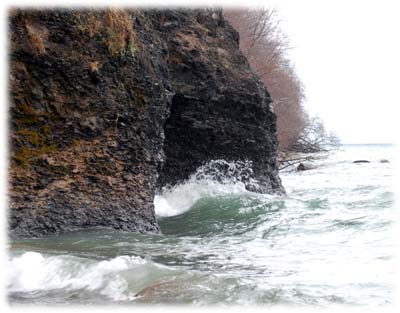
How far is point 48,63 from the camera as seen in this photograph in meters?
6.68

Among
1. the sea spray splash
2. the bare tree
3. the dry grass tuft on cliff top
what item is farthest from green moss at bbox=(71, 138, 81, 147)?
the bare tree

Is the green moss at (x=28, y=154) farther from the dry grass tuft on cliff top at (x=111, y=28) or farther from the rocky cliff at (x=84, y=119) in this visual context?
the dry grass tuft on cliff top at (x=111, y=28)

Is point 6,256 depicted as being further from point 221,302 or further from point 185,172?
point 185,172

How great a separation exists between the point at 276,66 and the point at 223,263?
24513mm

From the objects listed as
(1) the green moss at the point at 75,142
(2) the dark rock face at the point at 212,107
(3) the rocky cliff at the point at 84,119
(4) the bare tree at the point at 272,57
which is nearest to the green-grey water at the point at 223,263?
(3) the rocky cliff at the point at 84,119

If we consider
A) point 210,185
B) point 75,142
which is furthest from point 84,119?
point 210,185

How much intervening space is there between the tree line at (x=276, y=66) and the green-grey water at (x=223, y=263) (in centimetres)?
1415

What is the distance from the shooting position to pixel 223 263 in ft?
16.9

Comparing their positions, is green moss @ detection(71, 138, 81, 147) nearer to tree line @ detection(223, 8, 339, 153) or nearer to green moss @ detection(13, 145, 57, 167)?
green moss @ detection(13, 145, 57, 167)

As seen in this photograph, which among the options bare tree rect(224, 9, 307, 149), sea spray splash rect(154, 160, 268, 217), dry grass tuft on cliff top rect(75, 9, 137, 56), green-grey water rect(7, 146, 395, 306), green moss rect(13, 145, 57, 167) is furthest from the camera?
bare tree rect(224, 9, 307, 149)

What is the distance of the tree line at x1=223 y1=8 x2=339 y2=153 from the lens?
26361mm

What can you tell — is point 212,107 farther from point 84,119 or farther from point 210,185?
point 84,119

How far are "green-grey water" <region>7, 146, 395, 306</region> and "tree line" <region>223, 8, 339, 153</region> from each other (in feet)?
46.4

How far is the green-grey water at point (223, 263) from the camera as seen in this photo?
12.8 ft
